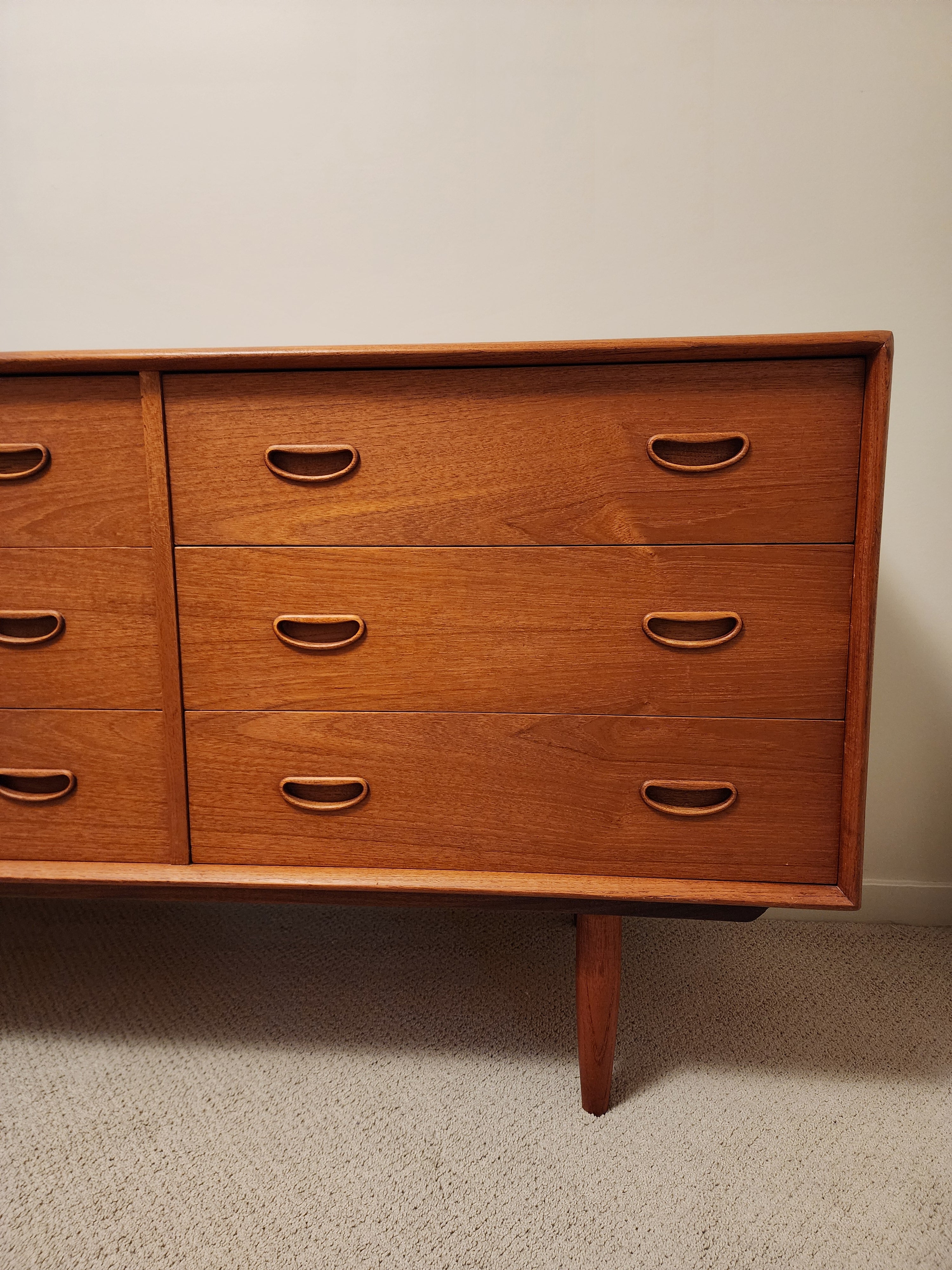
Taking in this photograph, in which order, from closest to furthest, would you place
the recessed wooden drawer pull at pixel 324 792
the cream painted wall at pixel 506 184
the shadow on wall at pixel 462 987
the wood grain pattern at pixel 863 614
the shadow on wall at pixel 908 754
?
Result: the wood grain pattern at pixel 863 614 < the recessed wooden drawer pull at pixel 324 792 < the shadow on wall at pixel 462 987 < the cream painted wall at pixel 506 184 < the shadow on wall at pixel 908 754

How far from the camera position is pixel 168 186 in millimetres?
1120

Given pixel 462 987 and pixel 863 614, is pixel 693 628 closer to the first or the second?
pixel 863 614

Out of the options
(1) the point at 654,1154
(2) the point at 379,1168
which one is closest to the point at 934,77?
(1) the point at 654,1154

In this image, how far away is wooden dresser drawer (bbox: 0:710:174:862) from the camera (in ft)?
2.52

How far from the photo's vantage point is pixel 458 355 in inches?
26.7

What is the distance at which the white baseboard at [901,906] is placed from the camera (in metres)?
1.20

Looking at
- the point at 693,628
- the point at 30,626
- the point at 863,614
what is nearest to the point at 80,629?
the point at 30,626

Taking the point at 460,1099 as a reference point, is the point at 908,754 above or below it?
above

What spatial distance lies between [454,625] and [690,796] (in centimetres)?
32

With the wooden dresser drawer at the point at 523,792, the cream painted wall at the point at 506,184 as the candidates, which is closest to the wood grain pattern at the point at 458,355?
the wooden dresser drawer at the point at 523,792

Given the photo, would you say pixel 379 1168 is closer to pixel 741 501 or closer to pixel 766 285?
pixel 741 501

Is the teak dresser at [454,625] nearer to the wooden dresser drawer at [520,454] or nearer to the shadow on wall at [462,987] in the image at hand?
the wooden dresser drawer at [520,454]

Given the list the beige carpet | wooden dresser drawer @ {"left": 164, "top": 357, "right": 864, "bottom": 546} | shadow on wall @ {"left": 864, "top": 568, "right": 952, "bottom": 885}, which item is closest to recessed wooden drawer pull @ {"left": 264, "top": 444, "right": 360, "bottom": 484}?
wooden dresser drawer @ {"left": 164, "top": 357, "right": 864, "bottom": 546}

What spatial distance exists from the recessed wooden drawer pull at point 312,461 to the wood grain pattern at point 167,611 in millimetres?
120
